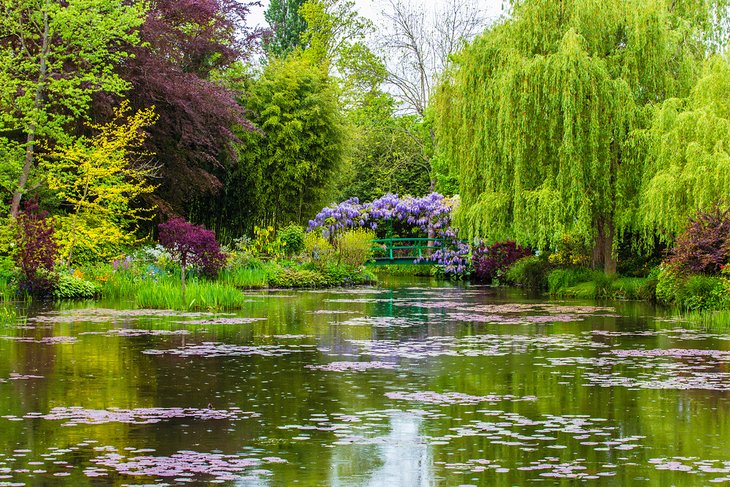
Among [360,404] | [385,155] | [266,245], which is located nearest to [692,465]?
[360,404]

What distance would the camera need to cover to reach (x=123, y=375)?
11.9 metres

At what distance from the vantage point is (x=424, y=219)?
149 ft

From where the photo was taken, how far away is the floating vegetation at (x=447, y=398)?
33.8ft

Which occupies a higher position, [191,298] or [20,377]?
[191,298]

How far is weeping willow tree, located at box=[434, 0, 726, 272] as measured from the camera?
26.6 m

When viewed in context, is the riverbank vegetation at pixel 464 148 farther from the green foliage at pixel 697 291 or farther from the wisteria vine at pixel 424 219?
the wisteria vine at pixel 424 219

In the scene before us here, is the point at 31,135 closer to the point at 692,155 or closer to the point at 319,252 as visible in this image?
the point at 319,252

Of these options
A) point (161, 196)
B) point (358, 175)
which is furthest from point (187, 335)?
point (358, 175)

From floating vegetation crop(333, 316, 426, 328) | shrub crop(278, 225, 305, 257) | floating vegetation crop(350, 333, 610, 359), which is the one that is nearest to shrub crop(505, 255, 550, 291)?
shrub crop(278, 225, 305, 257)

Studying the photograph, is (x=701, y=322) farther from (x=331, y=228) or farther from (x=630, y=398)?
(x=331, y=228)

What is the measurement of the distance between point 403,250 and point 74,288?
24439 millimetres

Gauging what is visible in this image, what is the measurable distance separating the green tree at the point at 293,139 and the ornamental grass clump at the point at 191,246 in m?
10.1

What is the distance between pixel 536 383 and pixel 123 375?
14.8 ft

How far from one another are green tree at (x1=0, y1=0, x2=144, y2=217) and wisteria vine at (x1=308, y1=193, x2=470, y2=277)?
14682 millimetres
